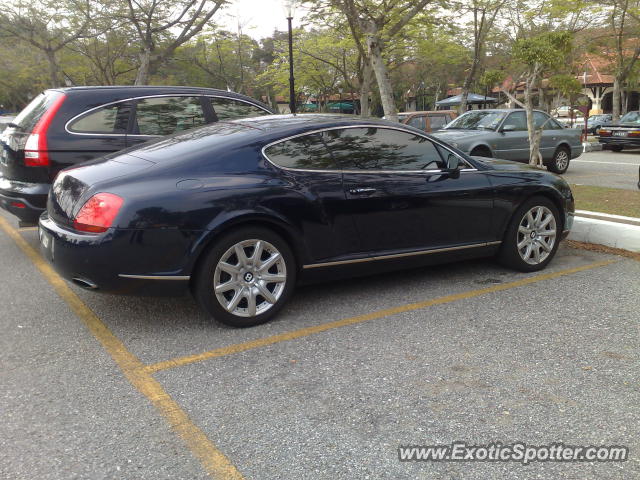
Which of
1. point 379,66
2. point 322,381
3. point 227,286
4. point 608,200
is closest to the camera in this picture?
point 322,381

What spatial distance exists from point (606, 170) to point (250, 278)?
43.0 feet

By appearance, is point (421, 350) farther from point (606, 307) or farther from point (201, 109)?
point (201, 109)

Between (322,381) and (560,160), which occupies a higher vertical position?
(560,160)

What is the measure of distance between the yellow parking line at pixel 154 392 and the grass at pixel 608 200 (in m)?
6.42

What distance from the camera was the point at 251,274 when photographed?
13.6 ft

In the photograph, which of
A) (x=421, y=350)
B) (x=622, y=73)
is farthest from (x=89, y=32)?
(x=421, y=350)

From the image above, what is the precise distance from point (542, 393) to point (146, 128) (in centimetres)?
500

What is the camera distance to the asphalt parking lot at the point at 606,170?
470 inches

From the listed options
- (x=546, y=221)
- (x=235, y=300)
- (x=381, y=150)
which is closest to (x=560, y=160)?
(x=546, y=221)

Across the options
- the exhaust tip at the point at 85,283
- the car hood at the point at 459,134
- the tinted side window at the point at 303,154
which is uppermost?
the car hood at the point at 459,134

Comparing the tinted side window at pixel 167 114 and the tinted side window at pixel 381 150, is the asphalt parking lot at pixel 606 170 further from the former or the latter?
the tinted side window at pixel 167 114

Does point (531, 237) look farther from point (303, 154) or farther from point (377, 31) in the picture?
point (377, 31)

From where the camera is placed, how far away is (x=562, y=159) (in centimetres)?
1408

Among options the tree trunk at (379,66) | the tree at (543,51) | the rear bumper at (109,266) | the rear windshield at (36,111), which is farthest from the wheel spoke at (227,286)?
the tree trunk at (379,66)
